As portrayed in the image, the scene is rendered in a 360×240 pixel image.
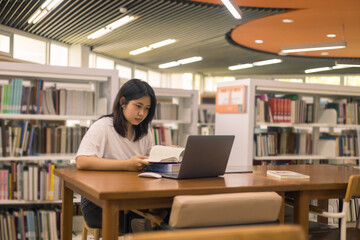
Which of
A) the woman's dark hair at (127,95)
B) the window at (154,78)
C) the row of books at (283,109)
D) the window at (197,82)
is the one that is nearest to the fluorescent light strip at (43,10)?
the row of books at (283,109)

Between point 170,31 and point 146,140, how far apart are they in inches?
281

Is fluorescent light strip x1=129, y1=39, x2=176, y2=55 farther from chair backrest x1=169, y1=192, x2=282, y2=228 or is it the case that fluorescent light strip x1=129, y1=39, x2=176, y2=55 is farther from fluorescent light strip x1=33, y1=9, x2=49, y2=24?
chair backrest x1=169, y1=192, x2=282, y2=228

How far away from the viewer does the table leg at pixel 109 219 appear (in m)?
1.80

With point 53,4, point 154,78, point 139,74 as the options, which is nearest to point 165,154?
point 53,4

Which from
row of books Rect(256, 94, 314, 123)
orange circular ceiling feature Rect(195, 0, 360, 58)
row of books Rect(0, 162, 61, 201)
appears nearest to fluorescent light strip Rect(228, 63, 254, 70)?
orange circular ceiling feature Rect(195, 0, 360, 58)

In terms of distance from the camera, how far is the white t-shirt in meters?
2.60

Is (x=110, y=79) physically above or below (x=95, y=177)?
above

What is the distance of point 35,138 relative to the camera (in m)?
3.98

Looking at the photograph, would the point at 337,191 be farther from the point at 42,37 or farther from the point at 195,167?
the point at 42,37

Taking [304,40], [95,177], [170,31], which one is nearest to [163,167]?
[95,177]

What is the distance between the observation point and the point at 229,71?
16156 millimetres

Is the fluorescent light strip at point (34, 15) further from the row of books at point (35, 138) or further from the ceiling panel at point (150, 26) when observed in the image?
the row of books at point (35, 138)

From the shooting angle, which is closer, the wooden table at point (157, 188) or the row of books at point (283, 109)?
the wooden table at point (157, 188)

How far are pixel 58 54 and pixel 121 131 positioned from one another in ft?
30.1
